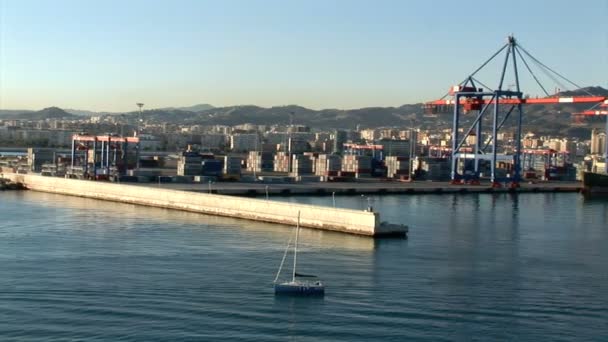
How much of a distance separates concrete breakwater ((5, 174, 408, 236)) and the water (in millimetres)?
578

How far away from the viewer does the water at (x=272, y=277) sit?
36.9 ft

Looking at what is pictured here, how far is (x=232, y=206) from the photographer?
81.9 ft

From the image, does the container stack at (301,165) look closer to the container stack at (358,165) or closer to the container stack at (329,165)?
the container stack at (329,165)

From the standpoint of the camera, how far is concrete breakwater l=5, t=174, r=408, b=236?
20.8 meters

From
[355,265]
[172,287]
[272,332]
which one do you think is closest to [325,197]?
[355,265]

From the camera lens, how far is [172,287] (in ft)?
Result: 43.8

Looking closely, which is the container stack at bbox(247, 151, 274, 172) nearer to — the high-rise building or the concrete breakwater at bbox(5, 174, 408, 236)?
the concrete breakwater at bbox(5, 174, 408, 236)

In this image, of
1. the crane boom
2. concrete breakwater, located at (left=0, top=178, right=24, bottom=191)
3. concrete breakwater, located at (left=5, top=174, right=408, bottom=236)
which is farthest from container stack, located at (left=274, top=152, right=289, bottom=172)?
concrete breakwater, located at (left=0, top=178, right=24, bottom=191)

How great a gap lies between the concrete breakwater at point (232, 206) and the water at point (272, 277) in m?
0.58

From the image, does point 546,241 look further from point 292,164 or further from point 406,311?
point 292,164

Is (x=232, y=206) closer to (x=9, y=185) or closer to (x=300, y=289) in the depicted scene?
(x=300, y=289)

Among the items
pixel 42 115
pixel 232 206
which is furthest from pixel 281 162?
pixel 42 115

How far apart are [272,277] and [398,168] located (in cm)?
3148

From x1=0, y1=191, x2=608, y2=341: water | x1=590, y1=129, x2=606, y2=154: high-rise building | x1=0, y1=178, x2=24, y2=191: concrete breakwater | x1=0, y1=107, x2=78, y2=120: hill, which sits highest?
x1=0, y1=107, x2=78, y2=120: hill
